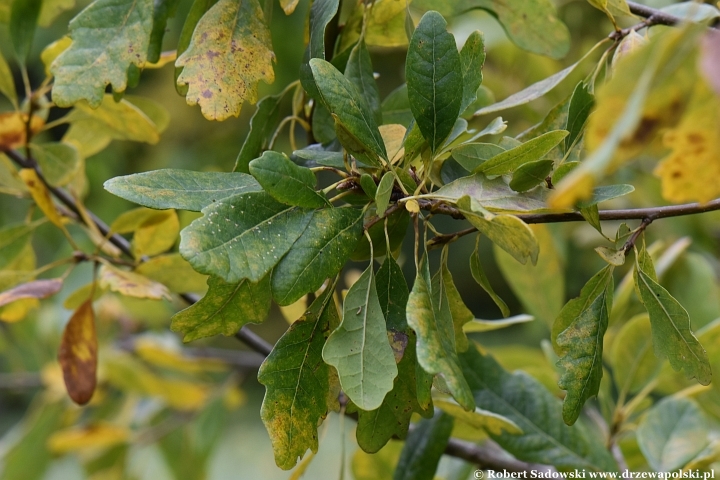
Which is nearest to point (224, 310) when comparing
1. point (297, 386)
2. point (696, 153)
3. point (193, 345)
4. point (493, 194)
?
point (297, 386)

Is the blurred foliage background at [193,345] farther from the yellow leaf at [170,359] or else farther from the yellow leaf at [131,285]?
the yellow leaf at [131,285]

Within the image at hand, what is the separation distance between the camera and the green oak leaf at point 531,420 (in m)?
0.62

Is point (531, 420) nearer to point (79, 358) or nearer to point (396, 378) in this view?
point (396, 378)

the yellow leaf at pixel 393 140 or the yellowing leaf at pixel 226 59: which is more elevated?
the yellowing leaf at pixel 226 59

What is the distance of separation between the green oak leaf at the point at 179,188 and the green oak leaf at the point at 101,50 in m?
0.11

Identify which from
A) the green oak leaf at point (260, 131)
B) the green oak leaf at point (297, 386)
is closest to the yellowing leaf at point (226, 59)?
the green oak leaf at point (260, 131)

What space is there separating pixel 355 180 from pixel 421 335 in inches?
4.8

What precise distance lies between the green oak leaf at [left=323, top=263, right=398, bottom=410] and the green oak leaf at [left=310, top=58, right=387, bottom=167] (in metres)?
0.07

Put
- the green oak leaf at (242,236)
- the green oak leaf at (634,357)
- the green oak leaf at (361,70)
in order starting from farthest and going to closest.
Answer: the green oak leaf at (634,357), the green oak leaf at (361,70), the green oak leaf at (242,236)

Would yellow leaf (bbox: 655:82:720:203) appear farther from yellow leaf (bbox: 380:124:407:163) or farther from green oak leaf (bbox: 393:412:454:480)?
green oak leaf (bbox: 393:412:454:480)

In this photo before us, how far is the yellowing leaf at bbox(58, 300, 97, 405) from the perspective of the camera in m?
0.58

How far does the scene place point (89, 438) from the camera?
42.8 inches

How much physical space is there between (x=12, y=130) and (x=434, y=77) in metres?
0.43

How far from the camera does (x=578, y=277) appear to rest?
1652 mm
